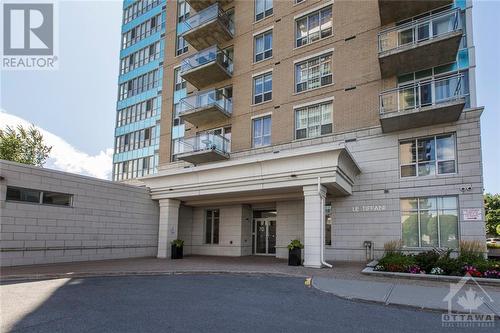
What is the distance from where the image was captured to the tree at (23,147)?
96.9ft

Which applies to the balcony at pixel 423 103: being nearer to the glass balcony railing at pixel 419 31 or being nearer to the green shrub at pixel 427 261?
the glass balcony railing at pixel 419 31

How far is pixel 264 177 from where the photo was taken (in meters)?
15.9

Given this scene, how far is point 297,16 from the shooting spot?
20734mm

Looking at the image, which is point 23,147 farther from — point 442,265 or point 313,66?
point 442,265

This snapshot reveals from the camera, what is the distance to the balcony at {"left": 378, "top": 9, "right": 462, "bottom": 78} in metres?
14.8

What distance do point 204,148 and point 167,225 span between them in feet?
17.1

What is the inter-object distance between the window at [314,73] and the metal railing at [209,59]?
5.30 m

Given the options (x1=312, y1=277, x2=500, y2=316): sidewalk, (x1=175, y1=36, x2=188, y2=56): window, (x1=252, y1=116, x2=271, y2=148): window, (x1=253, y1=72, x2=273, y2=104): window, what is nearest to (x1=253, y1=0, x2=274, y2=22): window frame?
(x1=253, y1=72, x2=273, y2=104): window

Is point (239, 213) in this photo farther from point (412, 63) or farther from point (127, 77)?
point (127, 77)

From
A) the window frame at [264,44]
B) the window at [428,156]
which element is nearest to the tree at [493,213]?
the window at [428,156]

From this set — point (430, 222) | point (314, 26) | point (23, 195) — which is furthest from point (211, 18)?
point (430, 222)

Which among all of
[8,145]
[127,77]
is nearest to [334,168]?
[8,145]

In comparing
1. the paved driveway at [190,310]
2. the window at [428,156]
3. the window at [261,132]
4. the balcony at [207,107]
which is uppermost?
the balcony at [207,107]

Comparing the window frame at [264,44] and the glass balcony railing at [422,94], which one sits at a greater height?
the window frame at [264,44]
